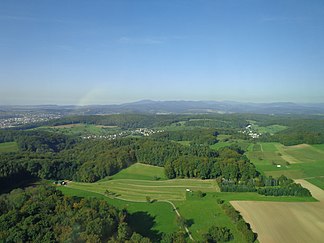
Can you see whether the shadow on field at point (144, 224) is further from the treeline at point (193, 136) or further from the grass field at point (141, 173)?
the treeline at point (193, 136)

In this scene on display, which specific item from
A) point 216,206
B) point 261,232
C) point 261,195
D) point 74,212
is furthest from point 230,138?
point 74,212

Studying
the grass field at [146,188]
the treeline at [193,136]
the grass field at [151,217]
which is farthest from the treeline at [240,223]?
the treeline at [193,136]

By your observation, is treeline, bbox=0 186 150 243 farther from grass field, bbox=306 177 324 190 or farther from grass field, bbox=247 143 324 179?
grass field, bbox=247 143 324 179

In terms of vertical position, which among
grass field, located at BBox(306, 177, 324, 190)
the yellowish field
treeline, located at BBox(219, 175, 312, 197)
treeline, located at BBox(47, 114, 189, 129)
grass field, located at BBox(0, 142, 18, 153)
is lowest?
grass field, located at BBox(306, 177, 324, 190)

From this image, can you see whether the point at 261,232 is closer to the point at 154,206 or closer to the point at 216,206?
the point at 216,206

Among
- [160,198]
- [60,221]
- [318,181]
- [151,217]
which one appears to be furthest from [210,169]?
[60,221]

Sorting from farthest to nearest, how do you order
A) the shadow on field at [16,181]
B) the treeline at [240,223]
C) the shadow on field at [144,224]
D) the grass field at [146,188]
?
the shadow on field at [16,181] < the grass field at [146,188] < the shadow on field at [144,224] < the treeline at [240,223]

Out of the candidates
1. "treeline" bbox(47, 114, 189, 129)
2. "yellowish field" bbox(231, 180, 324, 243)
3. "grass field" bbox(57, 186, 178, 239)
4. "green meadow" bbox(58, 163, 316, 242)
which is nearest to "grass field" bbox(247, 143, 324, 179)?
"yellowish field" bbox(231, 180, 324, 243)
